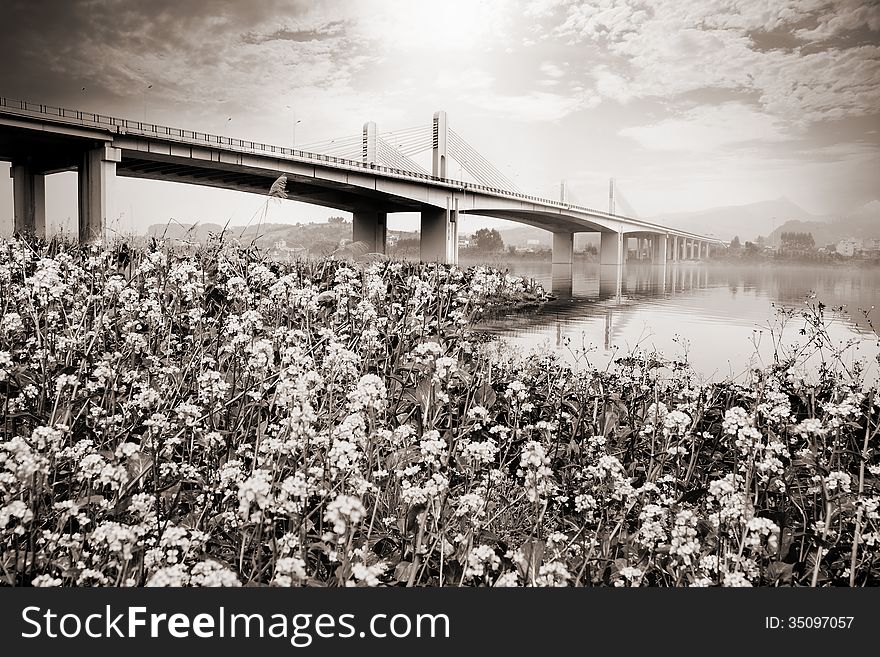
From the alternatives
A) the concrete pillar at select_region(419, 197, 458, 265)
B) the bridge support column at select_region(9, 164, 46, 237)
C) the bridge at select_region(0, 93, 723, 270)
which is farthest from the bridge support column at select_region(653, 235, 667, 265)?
the bridge support column at select_region(9, 164, 46, 237)

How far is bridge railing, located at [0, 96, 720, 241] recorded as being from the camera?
59.4 ft

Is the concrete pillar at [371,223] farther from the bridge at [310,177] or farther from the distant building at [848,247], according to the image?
the distant building at [848,247]

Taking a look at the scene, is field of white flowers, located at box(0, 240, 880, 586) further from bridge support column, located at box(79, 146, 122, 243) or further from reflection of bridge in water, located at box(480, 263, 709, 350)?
bridge support column, located at box(79, 146, 122, 243)

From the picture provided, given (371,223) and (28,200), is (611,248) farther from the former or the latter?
(28,200)

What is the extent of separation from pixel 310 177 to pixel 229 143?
3.18m

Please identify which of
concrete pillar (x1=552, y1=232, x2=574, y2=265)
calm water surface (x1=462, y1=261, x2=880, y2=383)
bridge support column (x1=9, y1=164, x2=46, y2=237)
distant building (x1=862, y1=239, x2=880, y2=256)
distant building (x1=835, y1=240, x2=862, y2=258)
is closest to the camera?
calm water surface (x1=462, y1=261, x2=880, y2=383)

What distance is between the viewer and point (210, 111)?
909 cm

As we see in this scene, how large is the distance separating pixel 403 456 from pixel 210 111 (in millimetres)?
8301

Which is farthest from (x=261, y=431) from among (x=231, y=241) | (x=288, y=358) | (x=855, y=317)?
(x=855, y=317)

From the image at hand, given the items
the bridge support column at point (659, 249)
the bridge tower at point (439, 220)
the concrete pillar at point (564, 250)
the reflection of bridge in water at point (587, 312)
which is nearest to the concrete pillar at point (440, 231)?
the bridge tower at point (439, 220)

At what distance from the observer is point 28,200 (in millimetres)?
12047

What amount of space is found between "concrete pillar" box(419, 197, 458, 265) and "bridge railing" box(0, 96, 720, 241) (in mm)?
1320

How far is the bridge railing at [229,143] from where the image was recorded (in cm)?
1812
